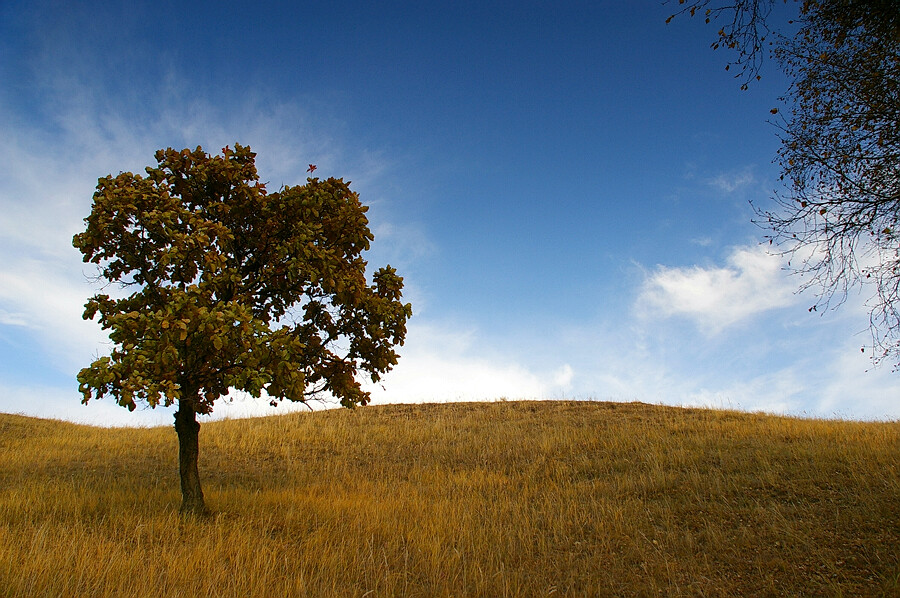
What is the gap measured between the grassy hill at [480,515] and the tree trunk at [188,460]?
437 millimetres

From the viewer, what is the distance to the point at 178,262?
34.7ft

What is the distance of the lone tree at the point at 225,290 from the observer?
31.6 feet

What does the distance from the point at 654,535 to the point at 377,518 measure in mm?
5761

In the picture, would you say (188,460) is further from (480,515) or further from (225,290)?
(480,515)

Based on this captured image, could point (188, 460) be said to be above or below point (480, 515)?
above

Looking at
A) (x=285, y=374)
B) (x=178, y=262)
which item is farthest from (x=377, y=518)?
(x=178, y=262)

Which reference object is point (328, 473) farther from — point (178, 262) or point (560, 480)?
point (178, 262)

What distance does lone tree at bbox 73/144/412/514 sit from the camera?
962 cm

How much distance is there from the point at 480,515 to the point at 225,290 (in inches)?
305

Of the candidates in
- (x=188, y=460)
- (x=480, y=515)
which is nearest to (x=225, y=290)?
(x=188, y=460)

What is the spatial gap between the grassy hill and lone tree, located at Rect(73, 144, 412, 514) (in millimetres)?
2495

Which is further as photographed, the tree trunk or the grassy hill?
the tree trunk

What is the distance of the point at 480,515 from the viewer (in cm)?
1195

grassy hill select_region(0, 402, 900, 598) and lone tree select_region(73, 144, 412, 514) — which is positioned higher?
lone tree select_region(73, 144, 412, 514)
